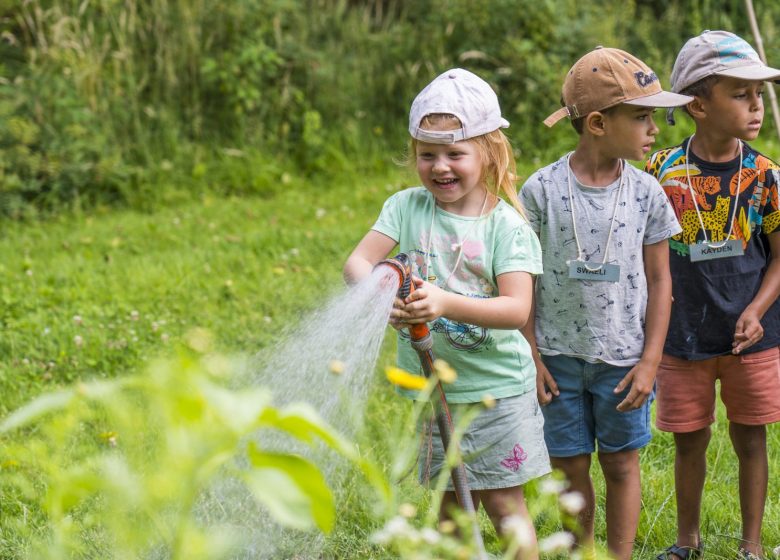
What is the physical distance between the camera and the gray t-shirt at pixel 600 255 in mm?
2662

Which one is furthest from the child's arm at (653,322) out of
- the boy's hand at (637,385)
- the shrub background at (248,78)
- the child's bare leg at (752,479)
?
the shrub background at (248,78)

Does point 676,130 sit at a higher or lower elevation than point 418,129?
lower

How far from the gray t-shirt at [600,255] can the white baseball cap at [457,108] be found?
13.6 inches

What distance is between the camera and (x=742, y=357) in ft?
9.35

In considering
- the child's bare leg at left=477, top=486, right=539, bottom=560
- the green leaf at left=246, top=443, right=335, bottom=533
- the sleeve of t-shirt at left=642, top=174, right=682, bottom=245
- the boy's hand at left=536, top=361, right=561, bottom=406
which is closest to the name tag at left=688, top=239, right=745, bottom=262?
the sleeve of t-shirt at left=642, top=174, right=682, bottom=245

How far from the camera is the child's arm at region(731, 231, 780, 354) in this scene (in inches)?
109

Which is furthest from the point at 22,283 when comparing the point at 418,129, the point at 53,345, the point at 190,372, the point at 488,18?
the point at 190,372

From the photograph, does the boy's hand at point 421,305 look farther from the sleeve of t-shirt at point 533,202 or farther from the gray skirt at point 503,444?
the sleeve of t-shirt at point 533,202

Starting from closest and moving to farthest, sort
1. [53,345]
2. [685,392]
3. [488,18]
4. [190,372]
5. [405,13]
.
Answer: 1. [190,372]
2. [685,392]
3. [53,345]
4. [488,18]
5. [405,13]

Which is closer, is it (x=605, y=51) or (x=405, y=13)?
(x=605, y=51)

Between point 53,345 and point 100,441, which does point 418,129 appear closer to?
point 100,441

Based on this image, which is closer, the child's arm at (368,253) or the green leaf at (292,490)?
the green leaf at (292,490)

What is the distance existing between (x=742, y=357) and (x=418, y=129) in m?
1.14

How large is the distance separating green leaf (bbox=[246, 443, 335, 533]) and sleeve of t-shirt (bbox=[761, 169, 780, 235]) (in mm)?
2158
